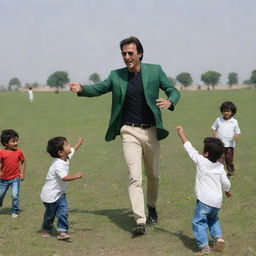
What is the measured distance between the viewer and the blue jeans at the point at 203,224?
18.3 feet

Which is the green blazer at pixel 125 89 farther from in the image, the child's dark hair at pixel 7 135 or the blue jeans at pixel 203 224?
the child's dark hair at pixel 7 135

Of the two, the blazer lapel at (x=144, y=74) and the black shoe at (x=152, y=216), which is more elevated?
the blazer lapel at (x=144, y=74)

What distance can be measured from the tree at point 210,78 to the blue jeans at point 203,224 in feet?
585

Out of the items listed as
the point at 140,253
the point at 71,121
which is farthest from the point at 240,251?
the point at 71,121

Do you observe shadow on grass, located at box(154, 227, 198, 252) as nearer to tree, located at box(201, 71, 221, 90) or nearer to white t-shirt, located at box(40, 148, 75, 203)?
white t-shirt, located at box(40, 148, 75, 203)

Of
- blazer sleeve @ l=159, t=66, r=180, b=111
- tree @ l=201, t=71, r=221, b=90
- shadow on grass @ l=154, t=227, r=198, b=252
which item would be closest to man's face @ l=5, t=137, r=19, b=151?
blazer sleeve @ l=159, t=66, r=180, b=111

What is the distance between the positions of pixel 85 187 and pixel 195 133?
12.5m

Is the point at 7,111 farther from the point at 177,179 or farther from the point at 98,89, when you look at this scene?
the point at 98,89

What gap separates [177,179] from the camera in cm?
1077

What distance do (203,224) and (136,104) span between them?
1994 mm

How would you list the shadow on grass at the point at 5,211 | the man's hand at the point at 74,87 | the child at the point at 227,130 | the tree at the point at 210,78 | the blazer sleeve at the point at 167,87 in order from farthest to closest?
the tree at the point at 210,78, the child at the point at 227,130, the shadow on grass at the point at 5,211, the blazer sleeve at the point at 167,87, the man's hand at the point at 74,87

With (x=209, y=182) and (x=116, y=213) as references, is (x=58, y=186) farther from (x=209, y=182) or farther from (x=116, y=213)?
(x=209, y=182)

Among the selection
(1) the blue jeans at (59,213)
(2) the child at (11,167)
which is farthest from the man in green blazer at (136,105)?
(2) the child at (11,167)

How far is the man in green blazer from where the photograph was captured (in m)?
6.54
